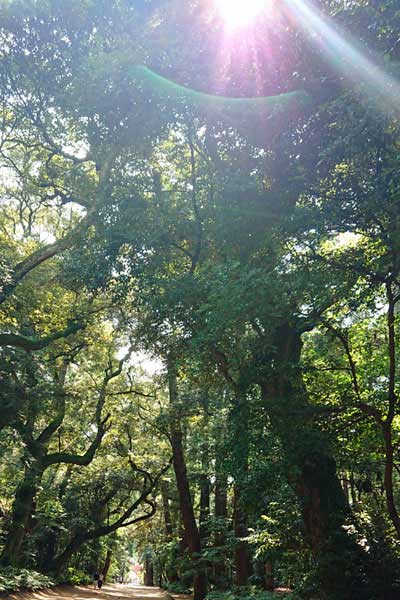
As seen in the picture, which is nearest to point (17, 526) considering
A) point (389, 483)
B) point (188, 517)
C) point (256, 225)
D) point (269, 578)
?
point (188, 517)

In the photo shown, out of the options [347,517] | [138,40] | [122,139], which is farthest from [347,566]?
[138,40]

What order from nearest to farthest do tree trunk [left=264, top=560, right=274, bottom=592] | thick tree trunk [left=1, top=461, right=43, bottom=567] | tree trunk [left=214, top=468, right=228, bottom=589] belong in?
tree trunk [left=264, top=560, right=274, bottom=592]
tree trunk [left=214, top=468, right=228, bottom=589]
thick tree trunk [left=1, top=461, right=43, bottom=567]

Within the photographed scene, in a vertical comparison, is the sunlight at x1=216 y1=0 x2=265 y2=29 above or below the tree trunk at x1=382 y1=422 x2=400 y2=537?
above

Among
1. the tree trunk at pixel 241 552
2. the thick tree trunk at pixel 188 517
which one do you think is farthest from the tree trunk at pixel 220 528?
the tree trunk at pixel 241 552

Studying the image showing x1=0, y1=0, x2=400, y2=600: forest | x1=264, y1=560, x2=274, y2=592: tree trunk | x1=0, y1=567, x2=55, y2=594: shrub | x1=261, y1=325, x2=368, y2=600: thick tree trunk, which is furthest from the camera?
x1=0, y1=567, x2=55, y2=594: shrub

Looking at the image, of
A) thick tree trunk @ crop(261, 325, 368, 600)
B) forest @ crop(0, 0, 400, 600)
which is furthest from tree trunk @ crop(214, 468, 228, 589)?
thick tree trunk @ crop(261, 325, 368, 600)

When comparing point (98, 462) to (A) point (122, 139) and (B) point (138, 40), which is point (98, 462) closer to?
(A) point (122, 139)

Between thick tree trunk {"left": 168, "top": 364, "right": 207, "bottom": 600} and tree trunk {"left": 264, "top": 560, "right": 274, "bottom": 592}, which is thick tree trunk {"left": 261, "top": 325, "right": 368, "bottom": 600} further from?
thick tree trunk {"left": 168, "top": 364, "right": 207, "bottom": 600}

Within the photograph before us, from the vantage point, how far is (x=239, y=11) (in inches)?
214

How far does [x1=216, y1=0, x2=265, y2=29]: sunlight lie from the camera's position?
5.30 metres

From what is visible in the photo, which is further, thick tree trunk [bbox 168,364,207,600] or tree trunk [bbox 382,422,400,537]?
thick tree trunk [bbox 168,364,207,600]

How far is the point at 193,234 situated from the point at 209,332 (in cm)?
236

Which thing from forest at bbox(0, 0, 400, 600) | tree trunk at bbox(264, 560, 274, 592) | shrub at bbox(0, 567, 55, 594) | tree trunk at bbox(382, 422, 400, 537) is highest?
forest at bbox(0, 0, 400, 600)

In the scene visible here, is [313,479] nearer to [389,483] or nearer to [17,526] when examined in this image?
[389,483]
